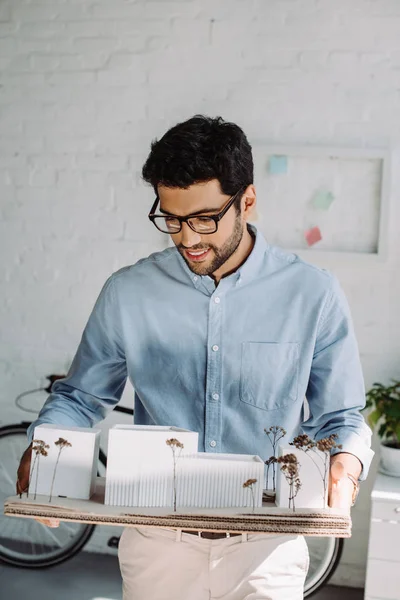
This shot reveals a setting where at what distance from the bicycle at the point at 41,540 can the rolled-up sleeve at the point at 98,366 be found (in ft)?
4.67

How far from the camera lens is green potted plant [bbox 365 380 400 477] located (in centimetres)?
282

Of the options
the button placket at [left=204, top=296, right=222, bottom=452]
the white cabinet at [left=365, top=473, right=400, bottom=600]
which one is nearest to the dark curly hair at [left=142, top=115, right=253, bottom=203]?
the button placket at [left=204, top=296, right=222, bottom=452]

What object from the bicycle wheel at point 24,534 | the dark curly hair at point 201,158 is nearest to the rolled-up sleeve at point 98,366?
the dark curly hair at point 201,158

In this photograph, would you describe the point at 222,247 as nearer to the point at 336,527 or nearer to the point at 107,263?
the point at 336,527

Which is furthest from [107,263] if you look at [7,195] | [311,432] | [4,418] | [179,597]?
[179,597]

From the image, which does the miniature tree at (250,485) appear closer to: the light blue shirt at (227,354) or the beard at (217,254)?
the light blue shirt at (227,354)

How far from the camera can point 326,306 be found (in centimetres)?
169

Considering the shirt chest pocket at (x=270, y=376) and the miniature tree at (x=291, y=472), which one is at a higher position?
the shirt chest pocket at (x=270, y=376)

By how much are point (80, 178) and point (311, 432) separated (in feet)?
6.21

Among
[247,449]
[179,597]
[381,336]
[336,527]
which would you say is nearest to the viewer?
[336,527]

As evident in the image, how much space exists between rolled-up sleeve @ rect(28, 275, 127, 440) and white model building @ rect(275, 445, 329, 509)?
0.53 meters

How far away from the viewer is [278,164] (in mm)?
3080

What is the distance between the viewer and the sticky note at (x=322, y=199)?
10.1 feet

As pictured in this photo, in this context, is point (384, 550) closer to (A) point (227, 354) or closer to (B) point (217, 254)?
(A) point (227, 354)
